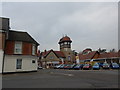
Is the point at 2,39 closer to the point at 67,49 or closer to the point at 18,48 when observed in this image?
the point at 18,48

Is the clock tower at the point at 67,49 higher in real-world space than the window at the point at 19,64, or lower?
higher

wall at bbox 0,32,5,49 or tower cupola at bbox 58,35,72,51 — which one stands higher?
tower cupola at bbox 58,35,72,51

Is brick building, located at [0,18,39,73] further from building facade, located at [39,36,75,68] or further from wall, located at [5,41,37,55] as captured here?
building facade, located at [39,36,75,68]

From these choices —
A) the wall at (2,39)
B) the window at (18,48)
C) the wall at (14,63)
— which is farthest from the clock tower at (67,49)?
the wall at (2,39)

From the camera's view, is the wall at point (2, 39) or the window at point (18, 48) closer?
the wall at point (2, 39)

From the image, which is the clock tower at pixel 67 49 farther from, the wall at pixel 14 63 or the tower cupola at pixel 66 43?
the wall at pixel 14 63

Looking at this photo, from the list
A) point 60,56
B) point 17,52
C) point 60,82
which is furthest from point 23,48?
point 60,56

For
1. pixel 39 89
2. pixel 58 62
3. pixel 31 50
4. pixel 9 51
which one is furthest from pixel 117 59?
pixel 39 89

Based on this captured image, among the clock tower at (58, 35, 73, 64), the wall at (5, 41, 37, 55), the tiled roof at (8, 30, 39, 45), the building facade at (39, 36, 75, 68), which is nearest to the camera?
the wall at (5, 41, 37, 55)

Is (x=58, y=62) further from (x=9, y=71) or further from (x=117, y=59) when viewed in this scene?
(x=9, y=71)

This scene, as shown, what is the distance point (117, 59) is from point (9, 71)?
38867mm

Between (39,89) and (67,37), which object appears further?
(67,37)

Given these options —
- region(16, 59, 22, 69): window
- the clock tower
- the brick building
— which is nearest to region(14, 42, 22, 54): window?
the brick building

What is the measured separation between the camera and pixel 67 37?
72.4 metres
